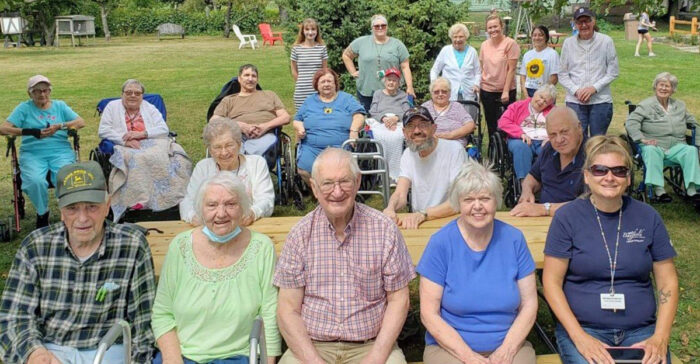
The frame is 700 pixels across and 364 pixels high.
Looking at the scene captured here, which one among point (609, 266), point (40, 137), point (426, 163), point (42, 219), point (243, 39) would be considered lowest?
point (42, 219)

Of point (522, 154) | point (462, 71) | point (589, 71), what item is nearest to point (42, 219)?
point (522, 154)

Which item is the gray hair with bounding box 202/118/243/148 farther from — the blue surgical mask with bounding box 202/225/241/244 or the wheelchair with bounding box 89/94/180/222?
the wheelchair with bounding box 89/94/180/222

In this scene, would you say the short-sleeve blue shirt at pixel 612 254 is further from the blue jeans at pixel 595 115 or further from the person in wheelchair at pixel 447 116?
the blue jeans at pixel 595 115

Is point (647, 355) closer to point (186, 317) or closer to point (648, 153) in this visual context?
point (186, 317)

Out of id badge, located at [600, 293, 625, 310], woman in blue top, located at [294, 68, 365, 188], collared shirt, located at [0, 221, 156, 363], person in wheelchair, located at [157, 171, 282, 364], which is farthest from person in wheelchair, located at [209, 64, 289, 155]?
id badge, located at [600, 293, 625, 310]

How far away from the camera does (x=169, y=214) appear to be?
658 centimetres

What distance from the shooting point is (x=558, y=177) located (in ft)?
14.6

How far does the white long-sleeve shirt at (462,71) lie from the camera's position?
7.92 metres

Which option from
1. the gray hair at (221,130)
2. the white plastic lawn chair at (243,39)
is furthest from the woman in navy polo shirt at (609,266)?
the white plastic lawn chair at (243,39)

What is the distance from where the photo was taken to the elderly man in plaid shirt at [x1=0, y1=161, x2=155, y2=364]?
112 inches

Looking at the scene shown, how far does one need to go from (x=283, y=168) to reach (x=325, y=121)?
26.1 inches

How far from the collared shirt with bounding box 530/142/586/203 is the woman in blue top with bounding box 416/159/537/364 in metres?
1.57

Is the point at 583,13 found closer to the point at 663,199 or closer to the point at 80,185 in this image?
the point at 663,199

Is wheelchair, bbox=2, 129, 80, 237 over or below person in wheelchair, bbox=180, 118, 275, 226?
below
